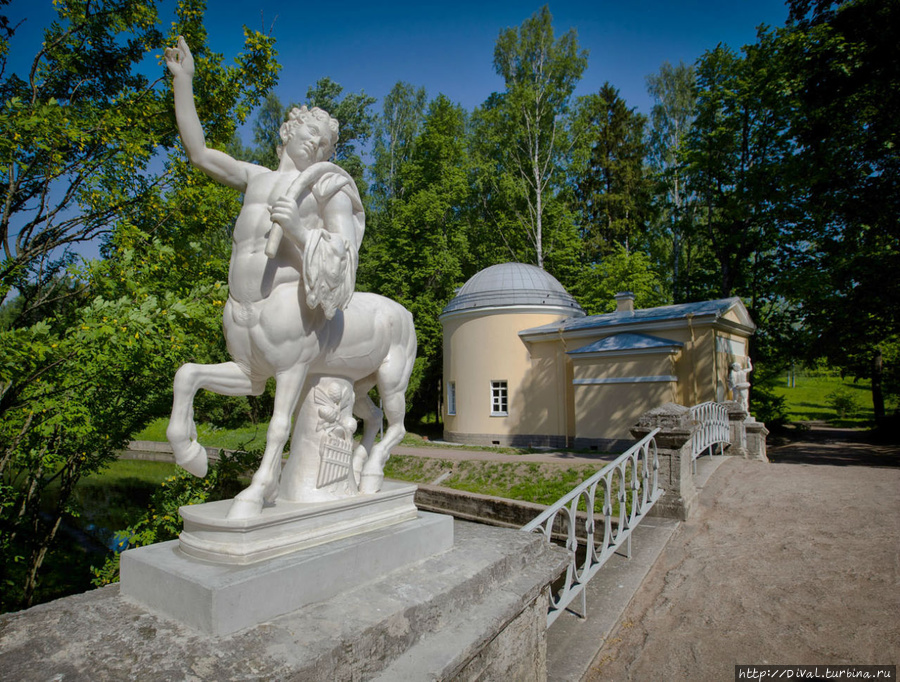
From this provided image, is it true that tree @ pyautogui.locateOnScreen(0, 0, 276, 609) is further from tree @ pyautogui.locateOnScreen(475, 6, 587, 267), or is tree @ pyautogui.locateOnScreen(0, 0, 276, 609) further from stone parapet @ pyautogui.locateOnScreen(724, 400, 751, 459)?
tree @ pyautogui.locateOnScreen(475, 6, 587, 267)

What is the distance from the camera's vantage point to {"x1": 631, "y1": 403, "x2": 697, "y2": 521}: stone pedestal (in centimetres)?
593

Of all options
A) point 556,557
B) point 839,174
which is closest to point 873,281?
point 839,174

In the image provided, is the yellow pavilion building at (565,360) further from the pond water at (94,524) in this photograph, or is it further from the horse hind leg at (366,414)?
the horse hind leg at (366,414)

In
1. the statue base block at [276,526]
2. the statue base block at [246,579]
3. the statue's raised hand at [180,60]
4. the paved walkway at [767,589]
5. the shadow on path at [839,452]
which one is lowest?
the paved walkway at [767,589]

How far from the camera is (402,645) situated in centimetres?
177

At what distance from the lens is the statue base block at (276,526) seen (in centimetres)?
176

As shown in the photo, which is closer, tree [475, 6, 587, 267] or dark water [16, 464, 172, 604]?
dark water [16, 464, 172, 604]

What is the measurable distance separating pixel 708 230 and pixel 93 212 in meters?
21.4

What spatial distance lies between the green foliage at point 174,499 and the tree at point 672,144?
2149 centimetres

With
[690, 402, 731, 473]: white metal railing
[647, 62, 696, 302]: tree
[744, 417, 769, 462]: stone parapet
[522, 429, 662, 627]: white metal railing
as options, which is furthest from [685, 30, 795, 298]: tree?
[522, 429, 662, 627]: white metal railing

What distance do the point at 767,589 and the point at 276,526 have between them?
4367 mm

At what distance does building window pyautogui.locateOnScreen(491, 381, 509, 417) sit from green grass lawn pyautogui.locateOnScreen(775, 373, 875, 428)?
14361 mm

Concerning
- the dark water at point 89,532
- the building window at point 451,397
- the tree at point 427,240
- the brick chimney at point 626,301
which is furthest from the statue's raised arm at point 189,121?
the tree at point 427,240

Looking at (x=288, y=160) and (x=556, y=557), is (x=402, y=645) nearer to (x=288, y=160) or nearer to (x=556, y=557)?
(x=556, y=557)
